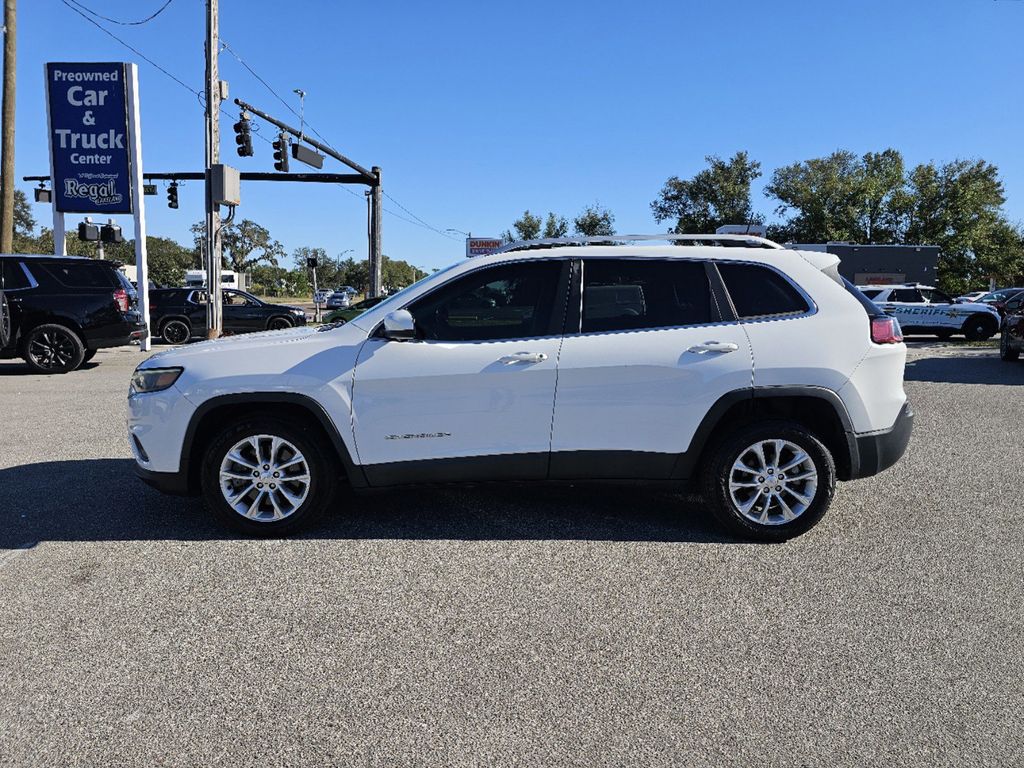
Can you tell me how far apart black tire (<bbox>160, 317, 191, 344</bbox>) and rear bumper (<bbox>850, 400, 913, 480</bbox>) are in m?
19.0

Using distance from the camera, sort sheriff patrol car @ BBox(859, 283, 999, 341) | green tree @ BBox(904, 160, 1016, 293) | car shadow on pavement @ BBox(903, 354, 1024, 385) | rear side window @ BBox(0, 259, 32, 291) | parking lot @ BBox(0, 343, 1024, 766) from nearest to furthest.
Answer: parking lot @ BBox(0, 343, 1024, 766) → rear side window @ BBox(0, 259, 32, 291) → car shadow on pavement @ BBox(903, 354, 1024, 385) → sheriff patrol car @ BBox(859, 283, 999, 341) → green tree @ BBox(904, 160, 1016, 293)

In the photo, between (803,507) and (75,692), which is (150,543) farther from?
(803,507)

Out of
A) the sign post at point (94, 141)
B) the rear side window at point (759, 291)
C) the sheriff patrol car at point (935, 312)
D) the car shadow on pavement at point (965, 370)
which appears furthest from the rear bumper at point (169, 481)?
the sheriff patrol car at point (935, 312)

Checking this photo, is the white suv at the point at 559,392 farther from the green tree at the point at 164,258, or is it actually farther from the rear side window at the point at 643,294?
the green tree at the point at 164,258

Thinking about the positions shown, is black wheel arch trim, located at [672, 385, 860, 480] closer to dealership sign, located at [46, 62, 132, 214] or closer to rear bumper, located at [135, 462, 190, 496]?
rear bumper, located at [135, 462, 190, 496]

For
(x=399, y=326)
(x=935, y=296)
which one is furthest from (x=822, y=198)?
(x=399, y=326)

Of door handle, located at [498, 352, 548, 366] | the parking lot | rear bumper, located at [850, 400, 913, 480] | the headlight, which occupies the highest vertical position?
door handle, located at [498, 352, 548, 366]

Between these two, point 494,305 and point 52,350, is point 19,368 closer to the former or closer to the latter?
point 52,350

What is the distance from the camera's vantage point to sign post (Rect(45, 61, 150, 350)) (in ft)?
54.6

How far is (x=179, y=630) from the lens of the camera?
11.1 feet

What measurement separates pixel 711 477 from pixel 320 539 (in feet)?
7.48

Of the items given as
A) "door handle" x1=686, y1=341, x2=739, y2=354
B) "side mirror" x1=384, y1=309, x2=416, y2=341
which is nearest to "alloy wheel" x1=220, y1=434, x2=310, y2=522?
"side mirror" x1=384, y1=309, x2=416, y2=341

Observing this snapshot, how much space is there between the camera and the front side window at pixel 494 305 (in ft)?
14.6

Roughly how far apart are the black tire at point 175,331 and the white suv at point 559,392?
55.8 ft
